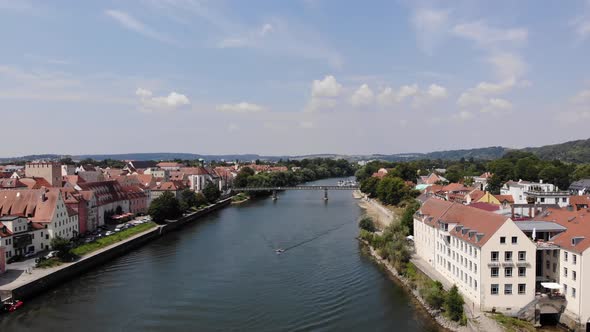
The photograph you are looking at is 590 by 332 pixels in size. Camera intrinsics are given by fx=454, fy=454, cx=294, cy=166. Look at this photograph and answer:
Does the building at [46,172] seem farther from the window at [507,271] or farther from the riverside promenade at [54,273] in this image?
the window at [507,271]

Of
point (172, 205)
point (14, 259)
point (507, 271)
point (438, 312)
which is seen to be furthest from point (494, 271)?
point (172, 205)

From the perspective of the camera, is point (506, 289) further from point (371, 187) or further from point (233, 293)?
point (371, 187)

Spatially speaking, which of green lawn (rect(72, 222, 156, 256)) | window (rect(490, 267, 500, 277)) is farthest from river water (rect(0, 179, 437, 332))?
window (rect(490, 267, 500, 277))

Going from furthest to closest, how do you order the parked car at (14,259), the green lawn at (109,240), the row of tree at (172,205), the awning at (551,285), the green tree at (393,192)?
1. the green tree at (393,192)
2. the row of tree at (172,205)
3. the green lawn at (109,240)
4. the parked car at (14,259)
5. the awning at (551,285)

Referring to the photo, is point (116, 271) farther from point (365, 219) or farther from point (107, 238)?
point (365, 219)

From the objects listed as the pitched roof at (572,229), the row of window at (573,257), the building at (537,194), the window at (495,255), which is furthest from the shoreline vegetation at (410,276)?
the building at (537,194)

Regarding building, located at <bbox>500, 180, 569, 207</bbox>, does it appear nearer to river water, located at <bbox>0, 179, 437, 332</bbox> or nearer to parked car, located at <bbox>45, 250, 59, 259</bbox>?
river water, located at <bbox>0, 179, 437, 332</bbox>

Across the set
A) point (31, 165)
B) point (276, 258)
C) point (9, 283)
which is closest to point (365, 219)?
point (276, 258)
